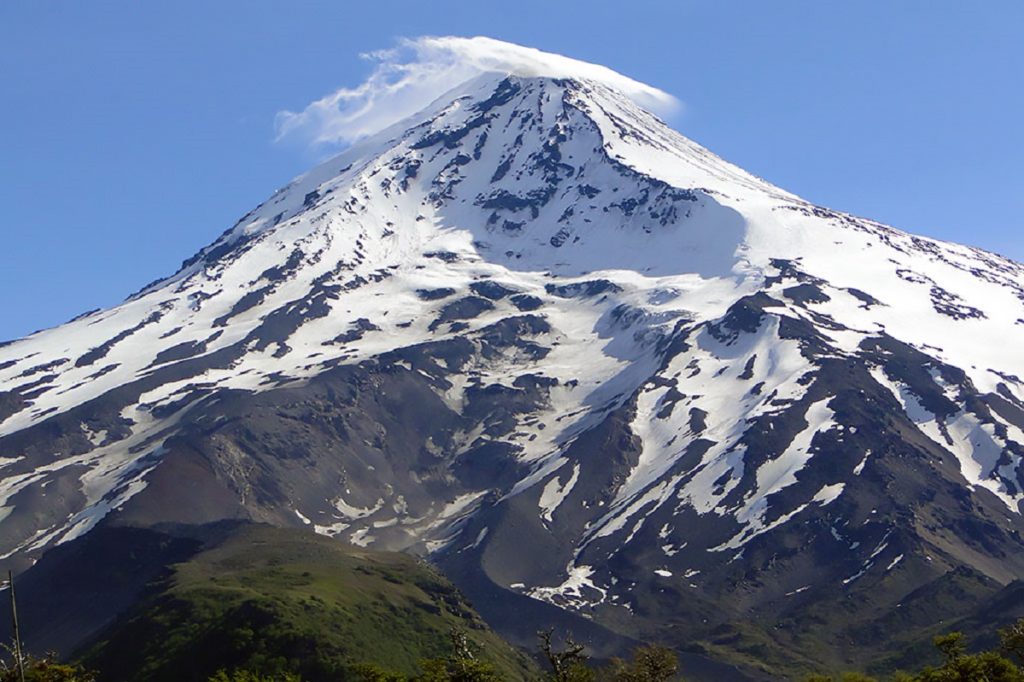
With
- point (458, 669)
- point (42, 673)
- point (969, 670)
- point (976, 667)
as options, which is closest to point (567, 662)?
point (458, 669)

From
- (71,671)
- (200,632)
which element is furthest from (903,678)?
(200,632)

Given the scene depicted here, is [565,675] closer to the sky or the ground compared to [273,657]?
closer to the sky

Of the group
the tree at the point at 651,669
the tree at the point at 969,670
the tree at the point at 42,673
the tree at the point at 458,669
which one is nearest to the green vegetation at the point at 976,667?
the tree at the point at 969,670

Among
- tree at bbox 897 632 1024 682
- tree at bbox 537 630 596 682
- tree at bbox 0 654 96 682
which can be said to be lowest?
tree at bbox 897 632 1024 682

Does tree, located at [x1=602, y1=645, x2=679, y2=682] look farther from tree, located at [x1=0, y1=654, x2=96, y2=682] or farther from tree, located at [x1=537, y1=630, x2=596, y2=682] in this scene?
tree, located at [x1=0, y1=654, x2=96, y2=682]

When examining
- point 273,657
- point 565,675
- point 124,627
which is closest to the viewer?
point 565,675

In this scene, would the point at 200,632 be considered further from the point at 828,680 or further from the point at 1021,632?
the point at 1021,632

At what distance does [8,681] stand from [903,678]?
204 feet

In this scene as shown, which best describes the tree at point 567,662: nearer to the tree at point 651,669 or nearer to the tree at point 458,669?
the tree at point 651,669

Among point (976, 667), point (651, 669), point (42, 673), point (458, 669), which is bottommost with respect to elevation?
point (976, 667)

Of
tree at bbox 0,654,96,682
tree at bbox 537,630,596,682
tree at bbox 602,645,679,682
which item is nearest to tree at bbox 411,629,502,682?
tree at bbox 537,630,596,682

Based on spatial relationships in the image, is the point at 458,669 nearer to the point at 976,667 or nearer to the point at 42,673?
the point at 42,673

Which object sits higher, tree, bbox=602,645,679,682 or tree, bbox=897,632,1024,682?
tree, bbox=602,645,679,682

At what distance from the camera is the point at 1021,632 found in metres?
93.1
